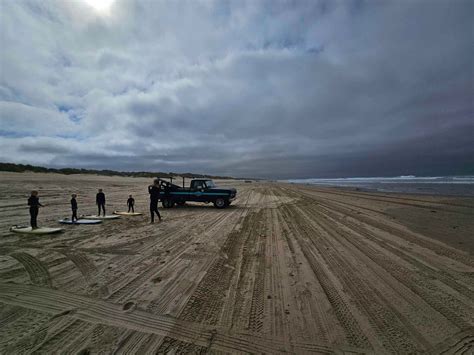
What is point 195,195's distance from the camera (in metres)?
14.7

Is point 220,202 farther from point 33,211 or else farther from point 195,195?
point 33,211

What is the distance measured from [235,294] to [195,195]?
11483mm

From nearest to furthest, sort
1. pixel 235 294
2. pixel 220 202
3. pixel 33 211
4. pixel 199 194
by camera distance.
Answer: pixel 235 294
pixel 33 211
pixel 220 202
pixel 199 194

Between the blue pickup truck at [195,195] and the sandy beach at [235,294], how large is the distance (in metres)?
7.50

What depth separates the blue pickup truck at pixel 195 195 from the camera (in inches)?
568

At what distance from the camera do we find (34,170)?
41.2 meters

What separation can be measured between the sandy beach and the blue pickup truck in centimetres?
750

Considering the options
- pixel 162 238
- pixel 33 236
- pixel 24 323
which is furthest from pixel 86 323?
pixel 33 236

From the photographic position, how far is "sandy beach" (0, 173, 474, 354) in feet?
8.42

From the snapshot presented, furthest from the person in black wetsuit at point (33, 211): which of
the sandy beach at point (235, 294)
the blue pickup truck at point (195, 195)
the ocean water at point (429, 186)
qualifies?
the ocean water at point (429, 186)

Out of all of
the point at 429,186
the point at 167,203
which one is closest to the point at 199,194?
the point at 167,203

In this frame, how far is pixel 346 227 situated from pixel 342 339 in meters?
6.67

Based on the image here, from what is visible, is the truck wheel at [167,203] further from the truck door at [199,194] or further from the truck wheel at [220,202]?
the truck wheel at [220,202]

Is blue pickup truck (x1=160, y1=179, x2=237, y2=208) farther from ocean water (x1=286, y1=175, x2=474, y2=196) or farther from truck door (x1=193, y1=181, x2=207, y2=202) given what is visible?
ocean water (x1=286, y1=175, x2=474, y2=196)
